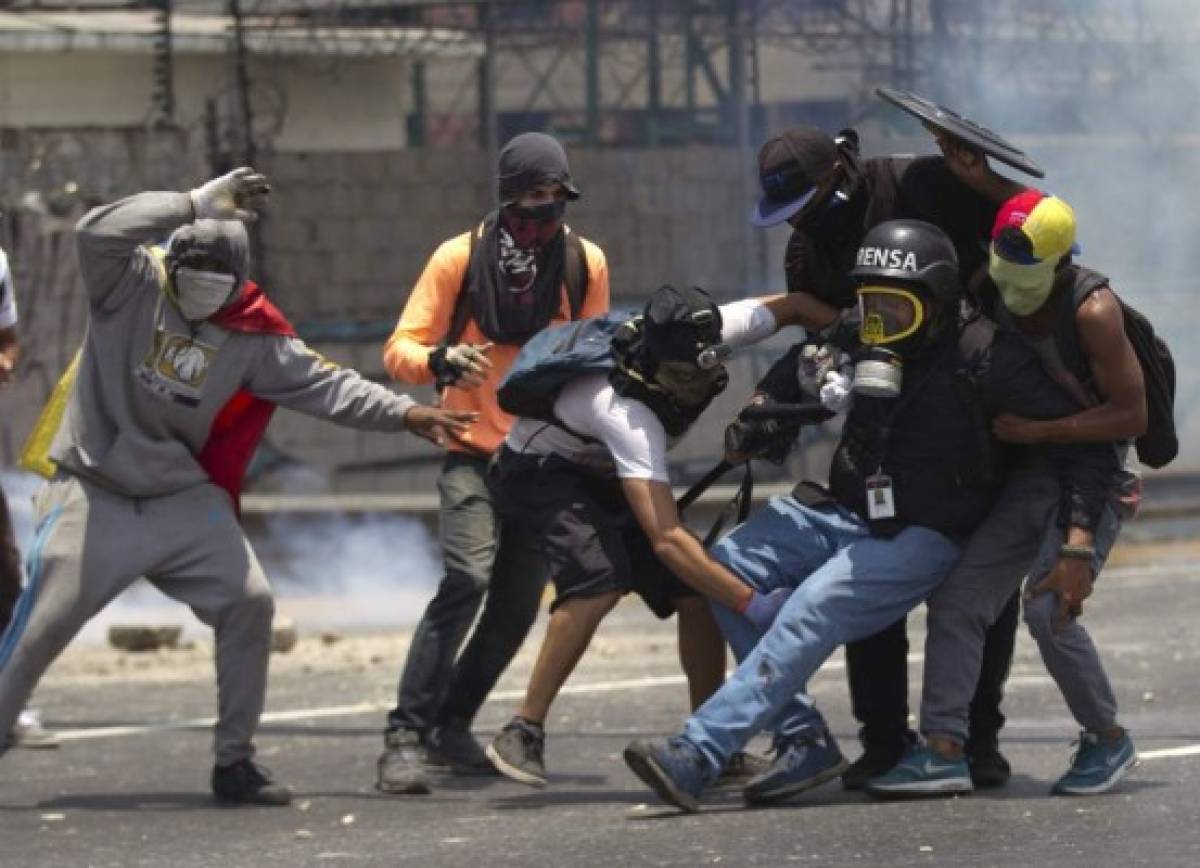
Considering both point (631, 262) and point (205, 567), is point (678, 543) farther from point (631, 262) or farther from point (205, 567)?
point (631, 262)

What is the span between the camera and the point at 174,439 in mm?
7852

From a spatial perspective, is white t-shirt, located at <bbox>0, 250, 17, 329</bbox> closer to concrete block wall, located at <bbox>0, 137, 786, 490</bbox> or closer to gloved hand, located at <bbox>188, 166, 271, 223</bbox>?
gloved hand, located at <bbox>188, 166, 271, 223</bbox>

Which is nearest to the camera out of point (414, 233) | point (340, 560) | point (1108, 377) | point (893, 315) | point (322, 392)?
point (1108, 377)

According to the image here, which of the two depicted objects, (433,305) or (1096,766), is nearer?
(1096,766)

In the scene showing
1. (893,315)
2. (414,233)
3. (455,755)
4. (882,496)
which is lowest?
(414,233)

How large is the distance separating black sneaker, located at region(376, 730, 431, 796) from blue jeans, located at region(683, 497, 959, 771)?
1.04m

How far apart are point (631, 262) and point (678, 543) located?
374 inches

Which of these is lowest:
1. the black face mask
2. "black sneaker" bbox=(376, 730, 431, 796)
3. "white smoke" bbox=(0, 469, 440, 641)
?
"white smoke" bbox=(0, 469, 440, 641)

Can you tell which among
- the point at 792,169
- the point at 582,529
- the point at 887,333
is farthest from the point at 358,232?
the point at 887,333

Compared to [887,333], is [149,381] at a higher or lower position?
lower

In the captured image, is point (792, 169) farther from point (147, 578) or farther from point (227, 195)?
point (147, 578)

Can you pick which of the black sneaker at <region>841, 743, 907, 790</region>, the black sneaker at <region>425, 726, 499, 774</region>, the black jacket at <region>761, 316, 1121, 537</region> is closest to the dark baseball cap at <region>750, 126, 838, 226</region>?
the black jacket at <region>761, 316, 1121, 537</region>

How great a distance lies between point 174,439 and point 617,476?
47.7 inches

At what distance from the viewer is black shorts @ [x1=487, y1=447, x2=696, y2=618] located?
764 cm
